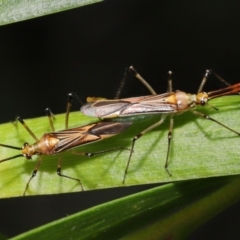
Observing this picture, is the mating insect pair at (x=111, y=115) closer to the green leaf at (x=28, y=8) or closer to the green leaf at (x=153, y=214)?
the green leaf at (x=153, y=214)

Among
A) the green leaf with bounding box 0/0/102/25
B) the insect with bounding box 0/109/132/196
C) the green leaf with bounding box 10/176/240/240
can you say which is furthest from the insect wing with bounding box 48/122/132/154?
the green leaf with bounding box 0/0/102/25

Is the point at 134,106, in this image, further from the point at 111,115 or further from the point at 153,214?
the point at 153,214

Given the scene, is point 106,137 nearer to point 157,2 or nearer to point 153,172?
point 153,172

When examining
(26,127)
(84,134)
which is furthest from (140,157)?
(26,127)

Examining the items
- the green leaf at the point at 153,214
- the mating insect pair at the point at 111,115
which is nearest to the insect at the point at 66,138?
the mating insect pair at the point at 111,115

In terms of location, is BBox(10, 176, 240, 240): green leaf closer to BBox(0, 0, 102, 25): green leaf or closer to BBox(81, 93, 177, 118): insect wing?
BBox(81, 93, 177, 118): insect wing

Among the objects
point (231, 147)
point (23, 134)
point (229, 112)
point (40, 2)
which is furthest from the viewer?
point (23, 134)

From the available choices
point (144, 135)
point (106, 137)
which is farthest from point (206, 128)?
point (106, 137)
